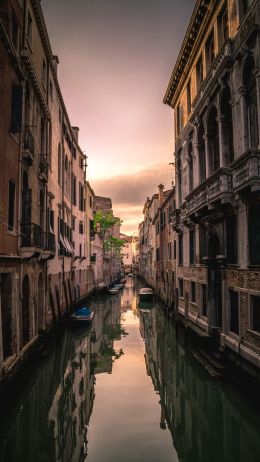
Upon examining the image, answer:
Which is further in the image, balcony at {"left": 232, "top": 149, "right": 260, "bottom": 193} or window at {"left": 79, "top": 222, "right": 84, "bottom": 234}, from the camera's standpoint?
window at {"left": 79, "top": 222, "right": 84, "bottom": 234}

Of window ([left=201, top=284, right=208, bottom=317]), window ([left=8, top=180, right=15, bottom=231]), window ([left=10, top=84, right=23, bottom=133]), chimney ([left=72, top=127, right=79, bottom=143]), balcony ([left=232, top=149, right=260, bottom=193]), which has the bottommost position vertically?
window ([left=201, top=284, right=208, bottom=317])

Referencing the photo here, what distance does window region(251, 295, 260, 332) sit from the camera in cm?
898

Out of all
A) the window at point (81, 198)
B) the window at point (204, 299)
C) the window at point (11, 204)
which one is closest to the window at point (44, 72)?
the window at point (11, 204)

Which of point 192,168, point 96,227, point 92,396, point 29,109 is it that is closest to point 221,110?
point 192,168

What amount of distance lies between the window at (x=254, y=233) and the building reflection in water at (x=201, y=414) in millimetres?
3542

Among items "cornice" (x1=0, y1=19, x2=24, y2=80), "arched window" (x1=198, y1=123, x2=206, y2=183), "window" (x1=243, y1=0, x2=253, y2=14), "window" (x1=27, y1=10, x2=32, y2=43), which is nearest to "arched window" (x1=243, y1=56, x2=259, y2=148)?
"window" (x1=243, y1=0, x2=253, y2=14)

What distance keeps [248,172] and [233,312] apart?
4537 mm

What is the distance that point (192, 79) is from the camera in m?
16.5

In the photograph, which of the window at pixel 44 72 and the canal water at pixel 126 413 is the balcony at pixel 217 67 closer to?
the window at pixel 44 72

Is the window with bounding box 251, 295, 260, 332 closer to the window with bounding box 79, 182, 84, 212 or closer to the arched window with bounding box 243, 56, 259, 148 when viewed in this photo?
the arched window with bounding box 243, 56, 259, 148

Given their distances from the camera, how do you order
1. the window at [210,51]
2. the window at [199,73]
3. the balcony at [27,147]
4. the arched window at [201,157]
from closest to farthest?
the balcony at [27,147] → the window at [210,51] → the arched window at [201,157] → the window at [199,73]

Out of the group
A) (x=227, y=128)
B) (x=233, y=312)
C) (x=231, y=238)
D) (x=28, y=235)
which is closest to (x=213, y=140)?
(x=227, y=128)

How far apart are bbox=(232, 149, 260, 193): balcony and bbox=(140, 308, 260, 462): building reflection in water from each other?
534 centimetres

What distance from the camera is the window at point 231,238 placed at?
11.1m
